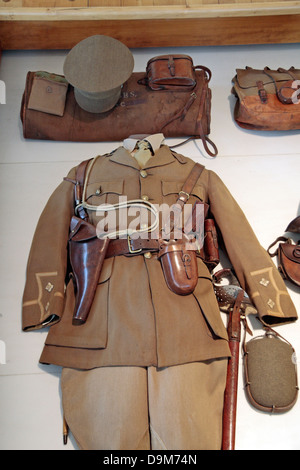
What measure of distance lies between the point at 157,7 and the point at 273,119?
1.10 meters

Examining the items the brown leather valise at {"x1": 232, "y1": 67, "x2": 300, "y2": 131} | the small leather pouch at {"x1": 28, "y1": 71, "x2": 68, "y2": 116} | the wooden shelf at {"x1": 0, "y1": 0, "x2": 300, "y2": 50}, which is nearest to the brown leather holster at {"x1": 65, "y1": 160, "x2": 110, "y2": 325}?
the small leather pouch at {"x1": 28, "y1": 71, "x2": 68, "y2": 116}

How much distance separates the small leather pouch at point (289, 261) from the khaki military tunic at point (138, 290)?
0.51ft

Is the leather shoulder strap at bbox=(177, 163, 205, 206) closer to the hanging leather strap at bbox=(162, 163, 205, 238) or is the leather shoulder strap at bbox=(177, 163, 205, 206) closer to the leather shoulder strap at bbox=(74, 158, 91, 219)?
the hanging leather strap at bbox=(162, 163, 205, 238)

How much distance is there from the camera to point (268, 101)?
3.35 m

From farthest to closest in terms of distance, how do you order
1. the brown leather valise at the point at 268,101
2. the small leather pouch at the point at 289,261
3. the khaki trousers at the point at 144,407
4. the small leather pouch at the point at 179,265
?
1. the brown leather valise at the point at 268,101
2. the small leather pouch at the point at 289,261
3. the small leather pouch at the point at 179,265
4. the khaki trousers at the point at 144,407

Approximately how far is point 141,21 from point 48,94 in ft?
2.76

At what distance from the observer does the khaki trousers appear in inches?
85.2

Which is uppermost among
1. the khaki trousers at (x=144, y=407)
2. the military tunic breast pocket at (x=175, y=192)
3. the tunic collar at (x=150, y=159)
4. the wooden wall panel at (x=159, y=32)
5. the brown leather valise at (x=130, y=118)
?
the wooden wall panel at (x=159, y=32)

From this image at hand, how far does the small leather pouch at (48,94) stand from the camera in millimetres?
3234

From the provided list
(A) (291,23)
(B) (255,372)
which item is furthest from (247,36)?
(B) (255,372)

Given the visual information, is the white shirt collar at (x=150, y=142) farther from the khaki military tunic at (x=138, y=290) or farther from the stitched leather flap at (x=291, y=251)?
the stitched leather flap at (x=291, y=251)

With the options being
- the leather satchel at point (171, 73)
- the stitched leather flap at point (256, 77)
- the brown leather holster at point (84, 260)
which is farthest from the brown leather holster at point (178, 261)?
the stitched leather flap at point (256, 77)

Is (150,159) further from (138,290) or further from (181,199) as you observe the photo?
(138,290)

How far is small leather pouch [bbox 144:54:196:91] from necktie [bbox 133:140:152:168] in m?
0.62
